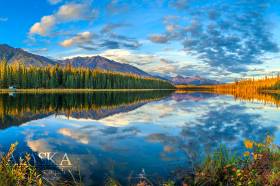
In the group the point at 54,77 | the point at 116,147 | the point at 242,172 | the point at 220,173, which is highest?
the point at 54,77

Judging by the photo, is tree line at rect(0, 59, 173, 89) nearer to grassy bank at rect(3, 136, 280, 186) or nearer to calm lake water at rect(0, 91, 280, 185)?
calm lake water at rect(0, 91, 280, 185)

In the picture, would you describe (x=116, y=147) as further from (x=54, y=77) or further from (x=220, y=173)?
(x=54, y=77)

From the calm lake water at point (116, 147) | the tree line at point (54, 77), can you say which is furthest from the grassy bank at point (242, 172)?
the tree line at point (54, 77)

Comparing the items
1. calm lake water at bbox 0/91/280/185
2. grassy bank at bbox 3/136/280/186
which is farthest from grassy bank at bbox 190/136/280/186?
calm lake water at bbox 0/91/280/185

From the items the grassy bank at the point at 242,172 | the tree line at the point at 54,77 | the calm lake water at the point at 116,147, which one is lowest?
the calm lake water at the point at 116,147

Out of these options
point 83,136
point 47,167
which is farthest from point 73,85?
point 47,167

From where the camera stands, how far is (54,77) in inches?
5773

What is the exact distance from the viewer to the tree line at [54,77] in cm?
12900

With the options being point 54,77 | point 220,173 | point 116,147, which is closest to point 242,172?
point 220,173

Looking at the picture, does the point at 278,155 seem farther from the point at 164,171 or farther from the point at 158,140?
the point at 158,140

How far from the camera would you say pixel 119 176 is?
41.6 feet

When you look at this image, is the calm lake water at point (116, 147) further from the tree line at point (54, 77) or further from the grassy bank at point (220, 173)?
the tree line at point (54, 77)

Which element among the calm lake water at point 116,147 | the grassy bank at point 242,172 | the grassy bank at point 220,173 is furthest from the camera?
the calm lake water at point 116,147

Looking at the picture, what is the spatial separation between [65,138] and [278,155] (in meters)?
15.0
